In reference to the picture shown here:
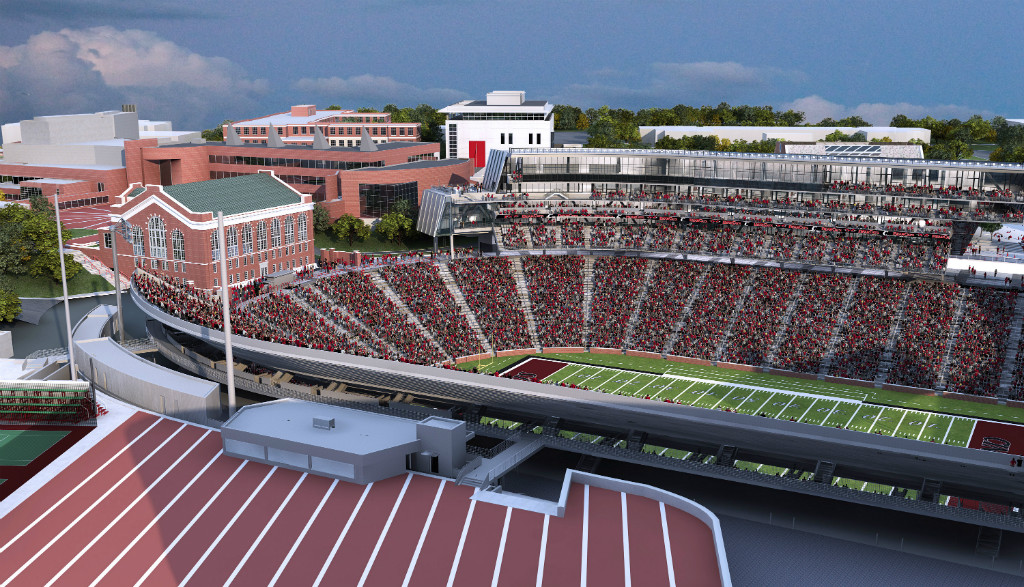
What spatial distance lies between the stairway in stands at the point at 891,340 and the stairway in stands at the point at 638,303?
49.9 ft

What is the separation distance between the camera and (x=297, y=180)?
92.9 metres

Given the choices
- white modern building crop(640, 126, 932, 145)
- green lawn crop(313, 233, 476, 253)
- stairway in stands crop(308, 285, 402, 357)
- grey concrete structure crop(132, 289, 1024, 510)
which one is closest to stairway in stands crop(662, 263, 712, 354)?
grey concrete structure crop(132, 289, 1024, 510)

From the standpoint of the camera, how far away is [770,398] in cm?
4803

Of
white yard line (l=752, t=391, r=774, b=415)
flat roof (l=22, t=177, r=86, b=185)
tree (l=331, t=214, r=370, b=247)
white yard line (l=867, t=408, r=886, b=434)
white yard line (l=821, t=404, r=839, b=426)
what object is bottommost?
white yard line (l=867, t=408, r=886, b=434)

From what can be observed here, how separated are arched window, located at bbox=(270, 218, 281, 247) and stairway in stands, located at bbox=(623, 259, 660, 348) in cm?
2454

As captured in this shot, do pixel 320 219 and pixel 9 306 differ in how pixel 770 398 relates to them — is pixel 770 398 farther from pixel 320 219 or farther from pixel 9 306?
pixel 9 306

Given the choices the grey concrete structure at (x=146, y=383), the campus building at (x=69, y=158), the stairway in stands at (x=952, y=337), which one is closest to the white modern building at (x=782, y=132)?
the campus building at (x=69, y=158)

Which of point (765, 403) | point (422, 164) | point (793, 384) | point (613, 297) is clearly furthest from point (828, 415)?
point (422, 164)

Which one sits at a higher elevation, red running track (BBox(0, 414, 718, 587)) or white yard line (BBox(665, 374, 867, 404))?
red running track (BBox(0, 414, 718, 587))

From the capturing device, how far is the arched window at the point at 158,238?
5512cm

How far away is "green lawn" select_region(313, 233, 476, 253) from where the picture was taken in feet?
275

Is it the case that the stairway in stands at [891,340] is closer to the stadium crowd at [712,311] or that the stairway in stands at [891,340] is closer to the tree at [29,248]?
the stadium crowd at [712,311]

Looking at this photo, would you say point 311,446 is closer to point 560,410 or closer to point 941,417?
point 560,410

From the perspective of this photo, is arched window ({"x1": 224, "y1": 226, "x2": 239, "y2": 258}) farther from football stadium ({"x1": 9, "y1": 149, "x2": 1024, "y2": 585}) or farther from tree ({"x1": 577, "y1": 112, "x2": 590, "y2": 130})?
tree ({"x1": 577, "y1": 112, "x2": 590, "y2": 130})
